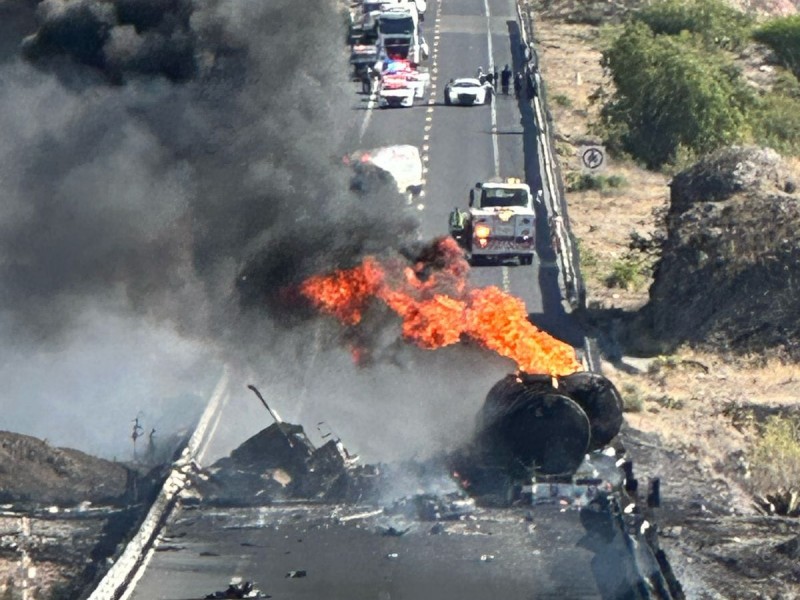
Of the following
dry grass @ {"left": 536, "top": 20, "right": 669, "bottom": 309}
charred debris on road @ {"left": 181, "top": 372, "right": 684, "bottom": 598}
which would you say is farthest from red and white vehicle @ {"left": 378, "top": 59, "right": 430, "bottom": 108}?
charred debris on road @ {"left": 181, "top": 372, "right": 684, "bottom": 598}

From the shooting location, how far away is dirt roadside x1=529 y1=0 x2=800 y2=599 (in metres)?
Result: 27.5

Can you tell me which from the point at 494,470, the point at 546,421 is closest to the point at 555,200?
the point at 494,470

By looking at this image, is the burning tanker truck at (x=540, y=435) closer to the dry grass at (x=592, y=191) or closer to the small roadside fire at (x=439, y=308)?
the small roadside fire at (x=439, y=308)

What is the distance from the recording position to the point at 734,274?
42.7 m

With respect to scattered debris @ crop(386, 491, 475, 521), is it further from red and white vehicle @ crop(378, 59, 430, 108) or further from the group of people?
the group of people

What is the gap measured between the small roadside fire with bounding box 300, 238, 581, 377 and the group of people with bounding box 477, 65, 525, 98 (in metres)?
33.3

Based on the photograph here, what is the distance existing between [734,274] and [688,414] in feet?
19.3

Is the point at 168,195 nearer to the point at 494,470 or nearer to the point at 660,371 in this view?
the point at 660,371

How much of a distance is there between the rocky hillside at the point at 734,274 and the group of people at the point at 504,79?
2542 cm

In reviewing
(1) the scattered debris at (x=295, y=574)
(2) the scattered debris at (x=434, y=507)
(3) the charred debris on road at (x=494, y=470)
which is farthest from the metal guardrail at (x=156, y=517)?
(2) the scattered debris at (x=434, y=507)

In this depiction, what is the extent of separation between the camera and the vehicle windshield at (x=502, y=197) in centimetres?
4969

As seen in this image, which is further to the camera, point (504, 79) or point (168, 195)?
point (504, 79)

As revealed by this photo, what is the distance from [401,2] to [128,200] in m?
44.6

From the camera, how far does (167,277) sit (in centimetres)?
4006
